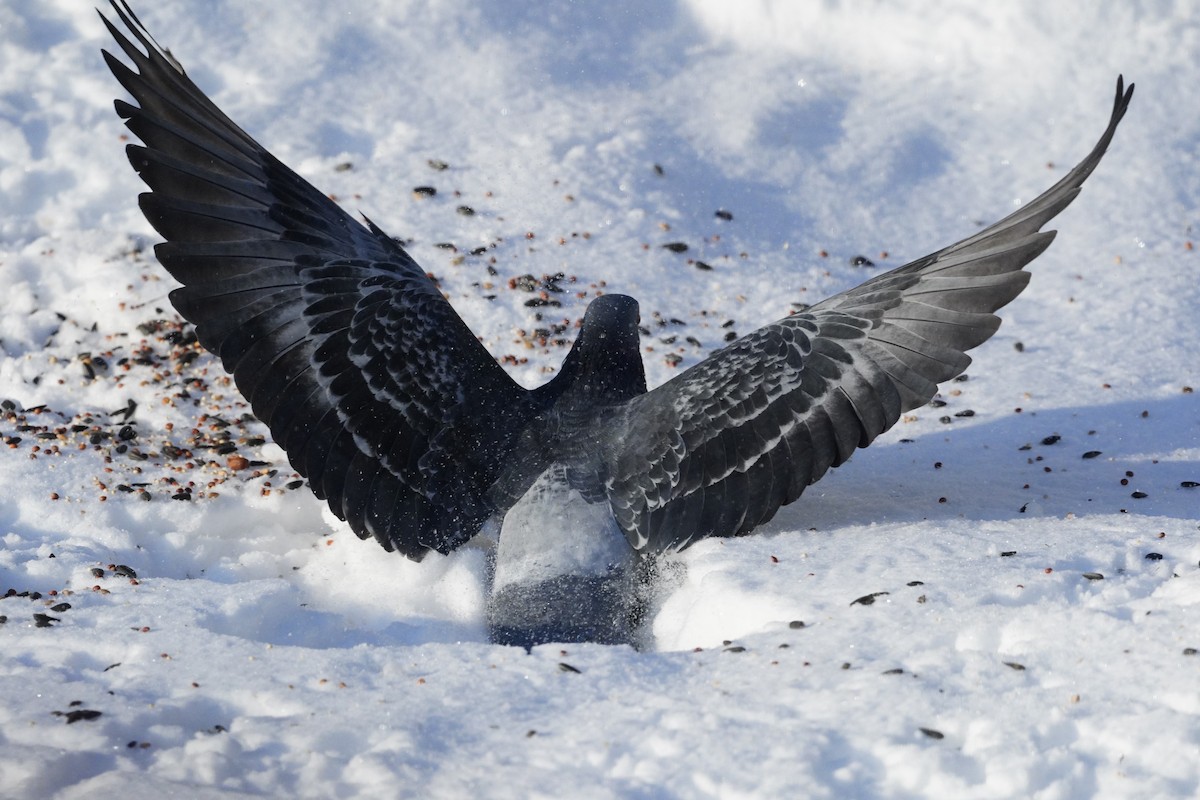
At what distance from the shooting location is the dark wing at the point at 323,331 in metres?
4.35

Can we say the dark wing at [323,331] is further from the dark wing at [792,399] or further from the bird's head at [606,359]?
the dark wing at [792,399]

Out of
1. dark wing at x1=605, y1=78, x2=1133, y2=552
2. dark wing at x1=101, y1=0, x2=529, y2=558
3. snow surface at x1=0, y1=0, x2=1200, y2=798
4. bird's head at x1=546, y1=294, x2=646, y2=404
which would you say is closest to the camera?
snow surface at x1=0, y1=0, x2=1200, y2=798

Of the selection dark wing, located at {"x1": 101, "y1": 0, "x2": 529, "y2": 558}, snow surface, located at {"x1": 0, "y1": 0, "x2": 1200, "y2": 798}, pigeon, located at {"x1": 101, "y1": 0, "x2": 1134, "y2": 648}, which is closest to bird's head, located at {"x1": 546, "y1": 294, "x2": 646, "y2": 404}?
pigeon, located at {"x1": 101, "y1": 0, "x2": 1134, "y2": 648}

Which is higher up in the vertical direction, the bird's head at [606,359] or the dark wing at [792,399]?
the bird's head at [606,359]

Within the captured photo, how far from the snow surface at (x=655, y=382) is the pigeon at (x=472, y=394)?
0.21m

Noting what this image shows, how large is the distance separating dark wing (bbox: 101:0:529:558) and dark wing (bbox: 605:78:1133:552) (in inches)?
21.8

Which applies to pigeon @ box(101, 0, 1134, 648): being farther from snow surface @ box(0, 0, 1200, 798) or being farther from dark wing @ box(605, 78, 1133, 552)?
snow surface @ box(0, 0, 1200, 798)

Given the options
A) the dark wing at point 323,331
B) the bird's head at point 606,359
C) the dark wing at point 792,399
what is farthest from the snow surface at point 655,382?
the bird's head at point 606,359

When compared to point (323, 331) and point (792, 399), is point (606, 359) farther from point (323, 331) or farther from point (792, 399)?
point (323, 331)

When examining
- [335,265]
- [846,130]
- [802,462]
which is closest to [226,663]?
[335,265]

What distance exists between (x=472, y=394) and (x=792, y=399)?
1.10 meters

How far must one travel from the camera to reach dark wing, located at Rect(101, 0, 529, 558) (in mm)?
4348

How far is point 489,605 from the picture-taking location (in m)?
4.37

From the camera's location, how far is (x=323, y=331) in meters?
4.43
